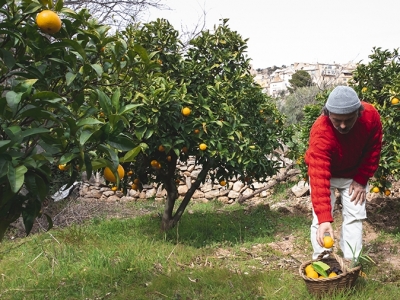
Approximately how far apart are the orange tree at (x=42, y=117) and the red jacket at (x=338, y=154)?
149cm

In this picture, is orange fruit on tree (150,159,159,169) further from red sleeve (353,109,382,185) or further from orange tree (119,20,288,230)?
red sleeve (353,109,382,185)

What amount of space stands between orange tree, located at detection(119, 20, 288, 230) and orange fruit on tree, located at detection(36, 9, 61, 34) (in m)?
1.90

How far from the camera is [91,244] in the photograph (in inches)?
170

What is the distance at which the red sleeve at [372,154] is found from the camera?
296 cm

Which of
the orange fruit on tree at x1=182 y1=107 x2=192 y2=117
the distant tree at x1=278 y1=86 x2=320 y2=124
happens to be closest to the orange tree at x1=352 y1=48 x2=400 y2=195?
the orange fruit on tree at x1=182 y1=107 x2=192 y2=117

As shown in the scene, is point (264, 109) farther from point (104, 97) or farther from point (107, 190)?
point (107, 190)

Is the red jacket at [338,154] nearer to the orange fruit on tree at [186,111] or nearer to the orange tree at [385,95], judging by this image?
the orange tree at [385,95]

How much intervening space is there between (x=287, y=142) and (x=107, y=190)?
16.6 ft

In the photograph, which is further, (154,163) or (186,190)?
(186,190)

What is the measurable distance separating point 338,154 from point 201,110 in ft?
5.33

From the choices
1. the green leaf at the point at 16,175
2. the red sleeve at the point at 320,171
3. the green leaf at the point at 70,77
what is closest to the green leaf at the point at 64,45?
the green leaf at the point at 70,77

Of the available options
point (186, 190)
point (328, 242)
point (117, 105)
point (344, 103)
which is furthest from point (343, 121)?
point (186, 190)

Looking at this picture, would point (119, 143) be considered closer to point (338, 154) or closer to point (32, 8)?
point (32, 8)

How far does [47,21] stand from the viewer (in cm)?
167
